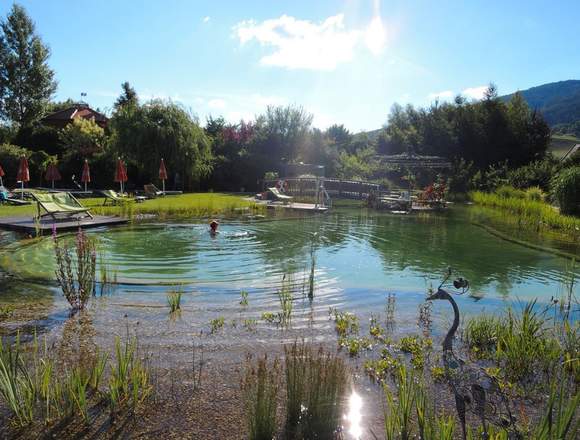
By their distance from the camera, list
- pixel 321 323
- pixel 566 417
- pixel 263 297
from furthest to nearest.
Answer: pixel 263 297 < pixel 321 323 < pixel 566 417

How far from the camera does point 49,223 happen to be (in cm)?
1248

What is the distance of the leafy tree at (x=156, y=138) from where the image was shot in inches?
1022

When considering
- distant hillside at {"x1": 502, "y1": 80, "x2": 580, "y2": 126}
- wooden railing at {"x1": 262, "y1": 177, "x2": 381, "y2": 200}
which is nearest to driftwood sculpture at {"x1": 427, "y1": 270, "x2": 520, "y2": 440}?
wooden railing at {"x1": 262, "y1": 177, "x2": 381, "y2": 200}

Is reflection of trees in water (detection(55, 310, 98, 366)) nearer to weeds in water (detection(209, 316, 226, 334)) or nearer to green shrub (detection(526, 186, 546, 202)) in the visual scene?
weeds in water (detection(209, 316, 226, 334))

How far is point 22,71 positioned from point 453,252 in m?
42.0

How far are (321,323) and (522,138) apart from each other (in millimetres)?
33625

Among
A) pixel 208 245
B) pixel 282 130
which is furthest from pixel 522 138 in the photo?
pixel 208 245

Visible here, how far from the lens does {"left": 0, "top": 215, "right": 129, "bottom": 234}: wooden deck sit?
37.9ft

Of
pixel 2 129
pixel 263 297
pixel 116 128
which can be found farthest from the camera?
pixel 2 129

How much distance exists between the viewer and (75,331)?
195 inches

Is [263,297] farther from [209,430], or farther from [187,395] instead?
[209,430]

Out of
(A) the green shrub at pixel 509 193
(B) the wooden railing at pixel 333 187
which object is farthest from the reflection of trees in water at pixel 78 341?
(B) the wooden railing at pixel 333 187

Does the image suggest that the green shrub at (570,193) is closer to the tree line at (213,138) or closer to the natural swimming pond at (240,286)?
the natural swimming pond at (240,286)

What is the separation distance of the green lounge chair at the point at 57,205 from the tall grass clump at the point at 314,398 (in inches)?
445
